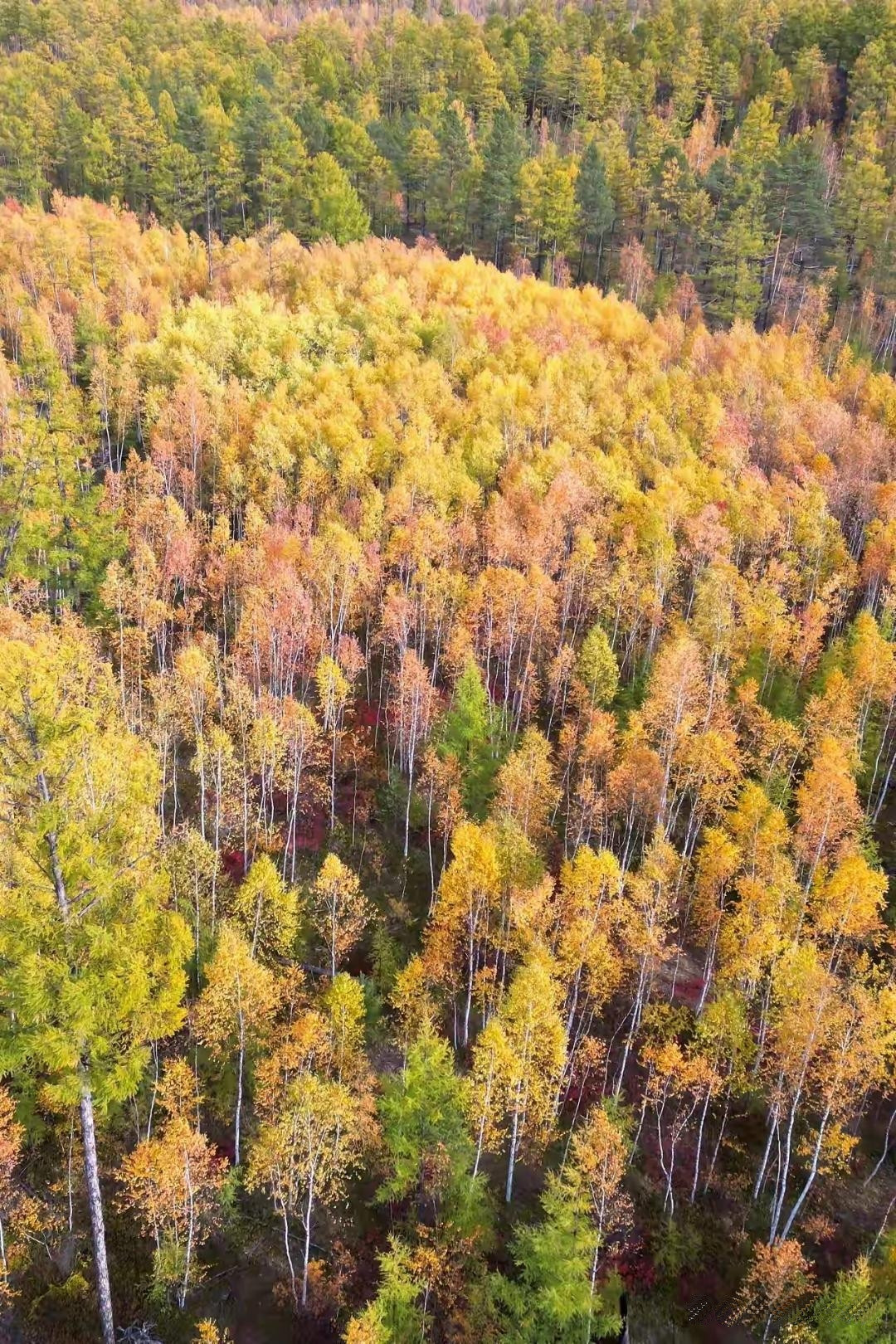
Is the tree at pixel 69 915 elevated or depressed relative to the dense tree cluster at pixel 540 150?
depressed

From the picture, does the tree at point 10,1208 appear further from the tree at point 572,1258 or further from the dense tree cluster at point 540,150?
the dense tree cluster at point 540,150

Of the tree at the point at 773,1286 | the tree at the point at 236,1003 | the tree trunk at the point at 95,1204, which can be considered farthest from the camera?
the tree at the point at 236,1003

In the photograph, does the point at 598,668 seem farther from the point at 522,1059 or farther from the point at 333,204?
the point at 333,204

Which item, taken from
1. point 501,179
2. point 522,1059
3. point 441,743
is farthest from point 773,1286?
point 501,179

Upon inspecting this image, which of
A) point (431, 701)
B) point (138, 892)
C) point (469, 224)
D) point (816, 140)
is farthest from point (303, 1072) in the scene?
point (816, 140)

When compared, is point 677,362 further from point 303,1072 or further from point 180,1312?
point 180,1312

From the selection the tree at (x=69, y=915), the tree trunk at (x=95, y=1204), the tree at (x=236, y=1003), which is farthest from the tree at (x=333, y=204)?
the tree trunk at (x=95, y=1204)
